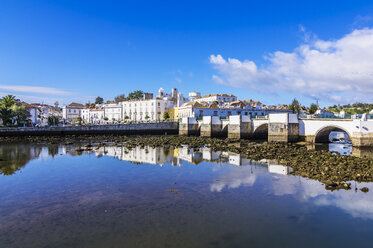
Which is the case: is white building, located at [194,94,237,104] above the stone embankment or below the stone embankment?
above

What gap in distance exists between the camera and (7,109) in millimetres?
57438

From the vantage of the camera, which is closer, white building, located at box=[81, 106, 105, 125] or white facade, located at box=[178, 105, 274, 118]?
white facade, located at box=[178, 105, 274, 118]

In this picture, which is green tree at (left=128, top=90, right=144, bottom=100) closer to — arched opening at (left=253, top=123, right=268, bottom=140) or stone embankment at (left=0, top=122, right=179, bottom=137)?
stone embankment at (left=0, top=122, right=179, bottom=137)

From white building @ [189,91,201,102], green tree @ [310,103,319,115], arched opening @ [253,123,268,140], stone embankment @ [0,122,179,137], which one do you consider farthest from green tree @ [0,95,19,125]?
green tree @ [310,103,319,115]

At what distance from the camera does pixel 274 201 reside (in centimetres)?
1229

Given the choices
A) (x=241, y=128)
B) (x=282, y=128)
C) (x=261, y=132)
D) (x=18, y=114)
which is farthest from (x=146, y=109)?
(x=282, y=128)

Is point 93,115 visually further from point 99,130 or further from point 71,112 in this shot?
point 99,130

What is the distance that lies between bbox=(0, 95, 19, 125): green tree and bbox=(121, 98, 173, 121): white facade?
33.8 m

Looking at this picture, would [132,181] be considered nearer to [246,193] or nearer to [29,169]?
[246,193]

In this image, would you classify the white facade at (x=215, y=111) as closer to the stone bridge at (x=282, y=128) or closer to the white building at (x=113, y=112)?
the stone bridge at (x=282, y=128)

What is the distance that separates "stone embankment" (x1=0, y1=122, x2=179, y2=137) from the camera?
4731 cm

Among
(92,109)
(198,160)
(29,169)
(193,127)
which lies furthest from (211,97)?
(29,169)

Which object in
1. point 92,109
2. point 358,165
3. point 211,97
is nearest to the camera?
point 358,165

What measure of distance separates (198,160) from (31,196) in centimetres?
1439
